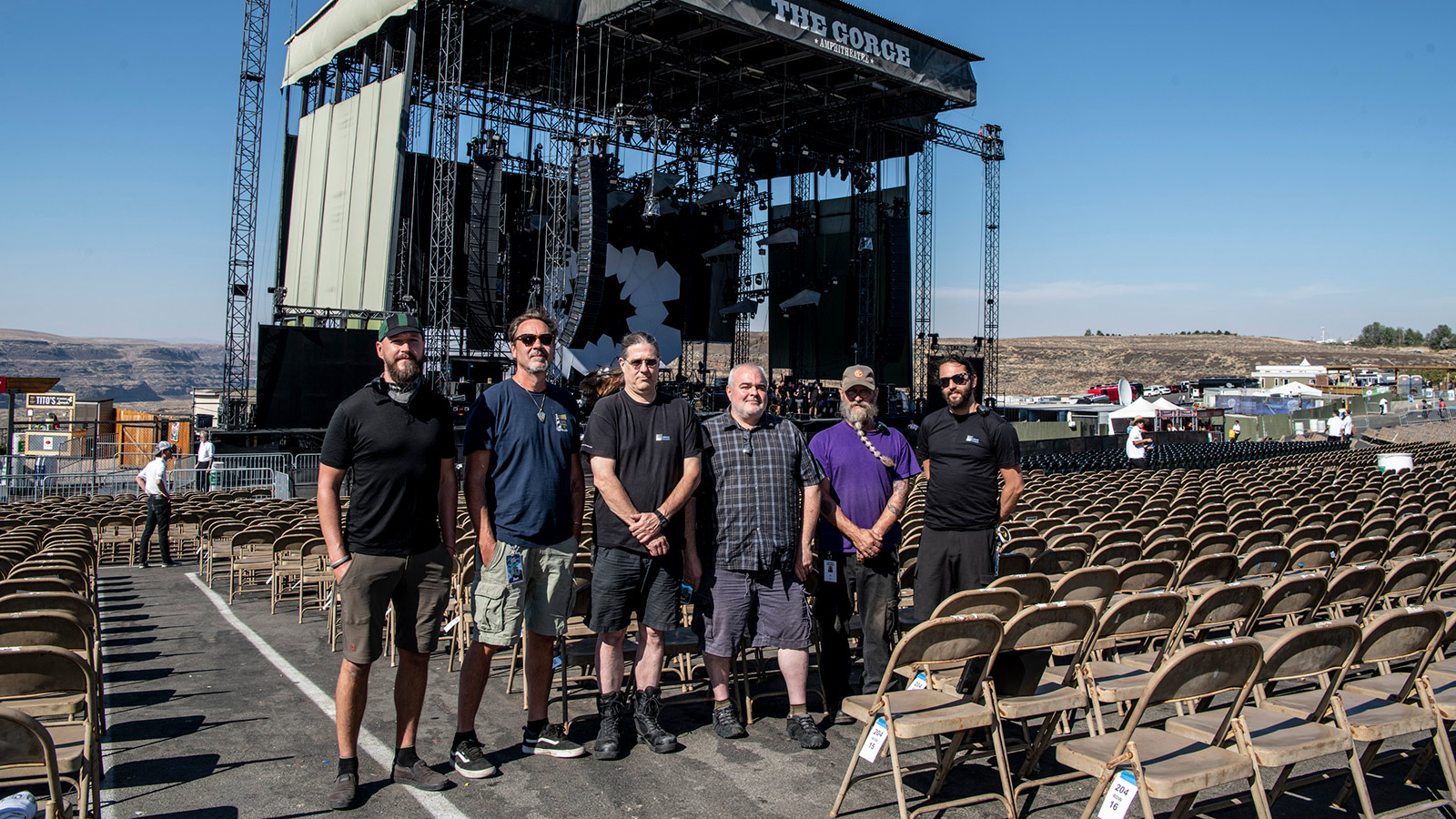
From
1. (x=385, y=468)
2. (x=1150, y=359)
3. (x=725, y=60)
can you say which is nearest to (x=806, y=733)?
(x=385, y=468)

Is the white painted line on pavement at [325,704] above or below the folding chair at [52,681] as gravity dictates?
below

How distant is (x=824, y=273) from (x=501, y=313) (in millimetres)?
10152

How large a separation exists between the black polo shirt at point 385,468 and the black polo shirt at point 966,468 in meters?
2.21

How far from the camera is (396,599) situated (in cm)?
340

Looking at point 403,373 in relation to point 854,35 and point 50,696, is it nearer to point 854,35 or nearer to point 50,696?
point 50,696

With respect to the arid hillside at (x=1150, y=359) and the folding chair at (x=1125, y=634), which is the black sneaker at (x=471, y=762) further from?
the arid hillside at (x=1150, y=359)

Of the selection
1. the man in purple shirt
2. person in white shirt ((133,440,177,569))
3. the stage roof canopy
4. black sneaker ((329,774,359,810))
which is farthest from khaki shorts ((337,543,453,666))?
the stage roof canopy

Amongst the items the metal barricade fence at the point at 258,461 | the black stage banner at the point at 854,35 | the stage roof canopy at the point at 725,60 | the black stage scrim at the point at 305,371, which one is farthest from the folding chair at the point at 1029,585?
the black stage banner at the point at 854,35

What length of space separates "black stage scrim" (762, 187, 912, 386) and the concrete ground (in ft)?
83.1

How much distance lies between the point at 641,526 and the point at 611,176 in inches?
923

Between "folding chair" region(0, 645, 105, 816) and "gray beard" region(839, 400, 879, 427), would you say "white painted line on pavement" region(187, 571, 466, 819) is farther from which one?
"gray beard" region(839, 400, 879, 427)

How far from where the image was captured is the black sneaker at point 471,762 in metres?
3.38

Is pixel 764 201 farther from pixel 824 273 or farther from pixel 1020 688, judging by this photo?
pixel 1020 688

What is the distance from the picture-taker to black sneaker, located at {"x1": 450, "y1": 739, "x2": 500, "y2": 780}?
338 centimetres
